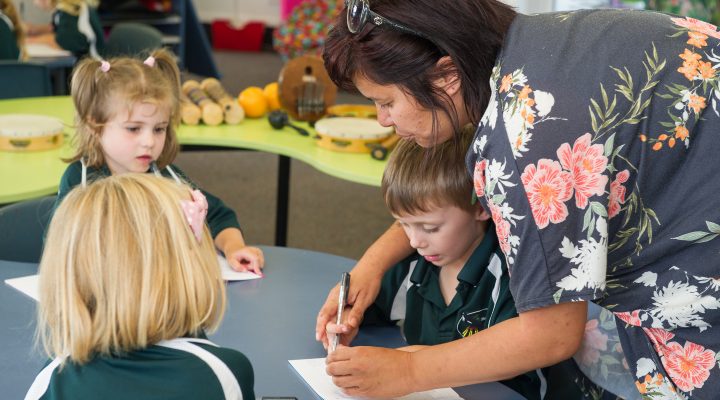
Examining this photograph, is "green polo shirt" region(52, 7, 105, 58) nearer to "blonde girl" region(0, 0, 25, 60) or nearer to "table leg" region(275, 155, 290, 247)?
"blonde girl" region(0, 0, 25, 60)

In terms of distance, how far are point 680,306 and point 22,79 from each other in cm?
281

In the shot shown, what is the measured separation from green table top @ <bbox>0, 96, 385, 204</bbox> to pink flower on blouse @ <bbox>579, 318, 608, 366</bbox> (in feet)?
3.50

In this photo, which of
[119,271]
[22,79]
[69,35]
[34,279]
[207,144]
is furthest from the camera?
[69,35]

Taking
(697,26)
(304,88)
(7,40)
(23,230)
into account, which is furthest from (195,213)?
(7,40)

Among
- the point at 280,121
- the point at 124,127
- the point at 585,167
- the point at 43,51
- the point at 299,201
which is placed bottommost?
the point at 299,201

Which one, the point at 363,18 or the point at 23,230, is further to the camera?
the point at 23,230

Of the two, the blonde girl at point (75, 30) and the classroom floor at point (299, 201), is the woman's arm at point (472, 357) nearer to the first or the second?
the classroom floor at point (299, 201)

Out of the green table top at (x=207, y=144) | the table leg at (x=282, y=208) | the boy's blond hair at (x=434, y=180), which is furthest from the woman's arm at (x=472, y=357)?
the table leg at (x=282, y=208)

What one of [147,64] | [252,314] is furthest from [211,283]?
[147,64]

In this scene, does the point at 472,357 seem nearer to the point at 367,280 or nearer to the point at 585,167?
the point at 585,167

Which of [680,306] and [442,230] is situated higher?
[680,306]

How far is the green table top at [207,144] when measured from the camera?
2.20 metres

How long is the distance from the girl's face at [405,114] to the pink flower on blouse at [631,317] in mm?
327

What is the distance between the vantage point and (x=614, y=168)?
103 centimetres
